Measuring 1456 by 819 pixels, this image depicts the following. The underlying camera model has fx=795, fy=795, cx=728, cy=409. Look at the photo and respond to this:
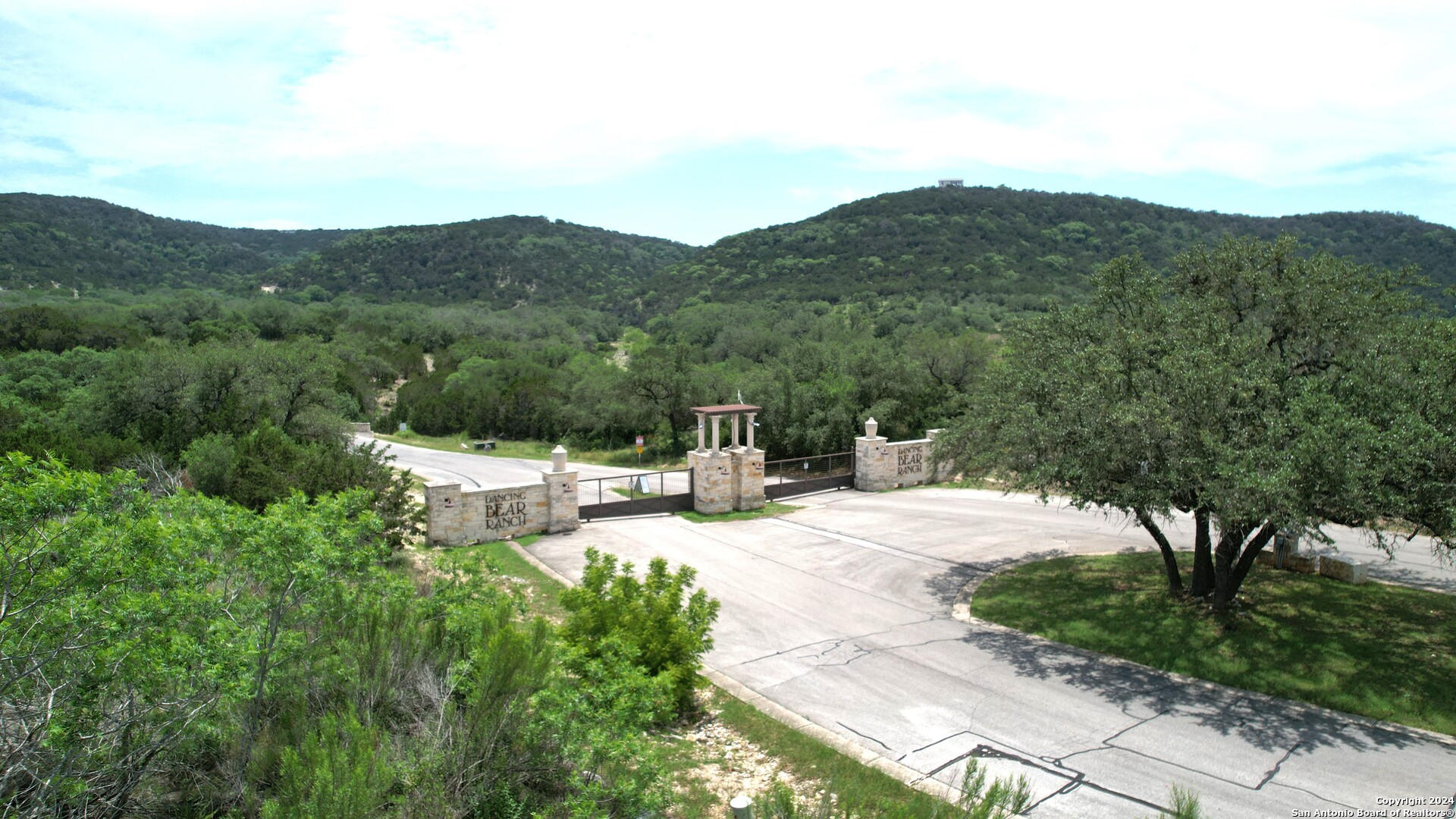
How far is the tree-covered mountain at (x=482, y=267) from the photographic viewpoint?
4055 inches

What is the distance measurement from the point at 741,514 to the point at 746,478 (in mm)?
913

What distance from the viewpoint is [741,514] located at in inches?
756

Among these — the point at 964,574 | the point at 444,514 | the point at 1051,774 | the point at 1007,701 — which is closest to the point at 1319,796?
the point at 1051,774

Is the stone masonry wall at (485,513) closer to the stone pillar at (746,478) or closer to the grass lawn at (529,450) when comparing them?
the stone pillar at (746,478)

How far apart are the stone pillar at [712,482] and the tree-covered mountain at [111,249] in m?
86.0

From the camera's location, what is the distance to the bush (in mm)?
7828

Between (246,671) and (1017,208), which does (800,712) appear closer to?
(246,671)

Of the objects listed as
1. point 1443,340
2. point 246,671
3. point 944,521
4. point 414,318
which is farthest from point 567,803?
point 414,318

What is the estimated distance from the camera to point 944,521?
59.3ft

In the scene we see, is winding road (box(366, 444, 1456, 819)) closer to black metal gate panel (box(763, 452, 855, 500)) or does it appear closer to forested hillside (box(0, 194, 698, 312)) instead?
black metal gate panel (box(763, 452, 855, 500))

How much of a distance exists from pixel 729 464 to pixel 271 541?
14244 millimetres

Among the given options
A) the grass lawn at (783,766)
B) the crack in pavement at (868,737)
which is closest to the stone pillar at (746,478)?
the grass lawn at (783,766)

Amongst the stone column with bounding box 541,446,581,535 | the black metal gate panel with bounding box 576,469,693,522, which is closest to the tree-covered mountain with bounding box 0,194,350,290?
the black metal gate panel with bounding box 576,469,693,522

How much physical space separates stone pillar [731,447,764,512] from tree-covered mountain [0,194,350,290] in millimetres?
86544
